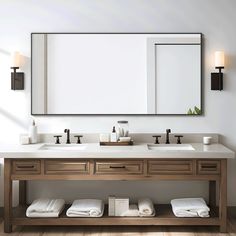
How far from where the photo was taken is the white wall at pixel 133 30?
4.15 meters

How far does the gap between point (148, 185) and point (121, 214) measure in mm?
517

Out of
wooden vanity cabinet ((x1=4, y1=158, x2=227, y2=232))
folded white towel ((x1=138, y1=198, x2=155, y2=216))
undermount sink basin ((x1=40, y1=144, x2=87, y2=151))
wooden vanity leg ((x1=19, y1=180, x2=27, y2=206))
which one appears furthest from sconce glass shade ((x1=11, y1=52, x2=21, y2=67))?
folded white towel ((x1=138, y1=198, x2=155, y2=216))

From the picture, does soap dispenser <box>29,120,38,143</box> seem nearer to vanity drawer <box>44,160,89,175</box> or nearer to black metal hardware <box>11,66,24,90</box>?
black metal hardware <box>11,66,24,90</box>

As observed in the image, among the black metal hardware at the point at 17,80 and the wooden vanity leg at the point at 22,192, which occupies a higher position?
the black metal hardware at the point at 17,80

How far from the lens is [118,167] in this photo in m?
3.67

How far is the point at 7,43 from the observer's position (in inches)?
164

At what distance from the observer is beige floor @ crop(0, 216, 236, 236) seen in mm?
3727

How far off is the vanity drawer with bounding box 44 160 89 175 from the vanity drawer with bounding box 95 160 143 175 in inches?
4.3

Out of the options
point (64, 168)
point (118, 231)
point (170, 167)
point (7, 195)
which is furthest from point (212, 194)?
point (7, 195)

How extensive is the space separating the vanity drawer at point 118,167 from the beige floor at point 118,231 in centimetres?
51

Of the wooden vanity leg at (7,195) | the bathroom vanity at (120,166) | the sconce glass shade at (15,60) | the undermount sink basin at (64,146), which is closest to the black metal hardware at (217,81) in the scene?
the bathroom vanity at (120,166)

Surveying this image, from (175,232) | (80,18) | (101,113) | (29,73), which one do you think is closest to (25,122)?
(29,73)

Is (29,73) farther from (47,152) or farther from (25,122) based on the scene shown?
(47,152)

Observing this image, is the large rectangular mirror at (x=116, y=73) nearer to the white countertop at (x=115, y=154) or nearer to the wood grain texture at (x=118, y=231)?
the white countertop at (x=115, y=154)
